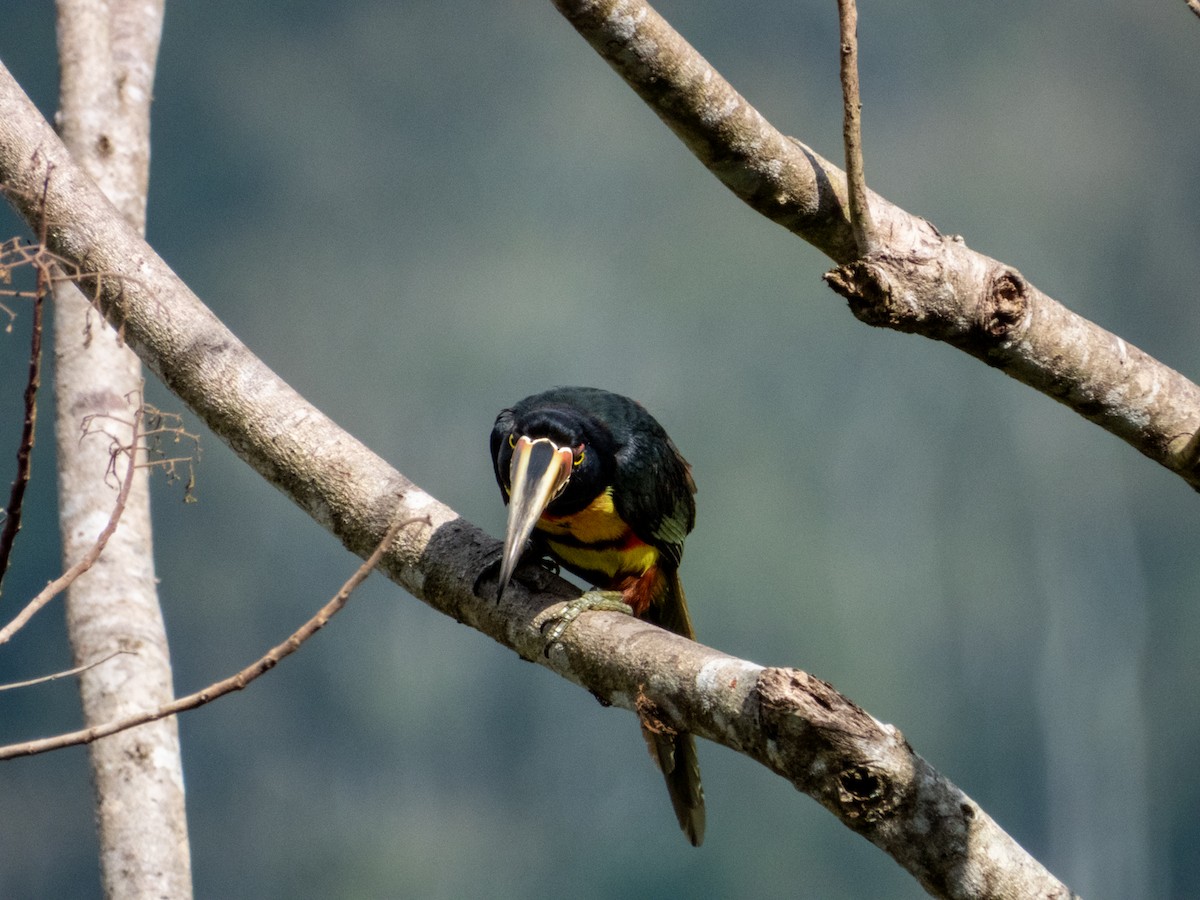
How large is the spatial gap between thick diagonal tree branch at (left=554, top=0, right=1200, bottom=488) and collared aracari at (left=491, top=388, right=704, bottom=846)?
0.92 metres

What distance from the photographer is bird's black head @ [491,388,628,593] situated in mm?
2691

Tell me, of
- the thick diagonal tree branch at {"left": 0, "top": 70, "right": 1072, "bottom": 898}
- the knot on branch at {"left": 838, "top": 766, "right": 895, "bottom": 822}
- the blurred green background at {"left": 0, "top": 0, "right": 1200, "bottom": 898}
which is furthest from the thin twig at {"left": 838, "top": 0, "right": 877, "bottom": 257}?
the blurred green background at {"left": 0, "top": 0, "right": 1200, "bottom": 898}

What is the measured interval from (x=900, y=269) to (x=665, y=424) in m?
3.79

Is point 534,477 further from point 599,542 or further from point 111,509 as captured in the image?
point 111,509

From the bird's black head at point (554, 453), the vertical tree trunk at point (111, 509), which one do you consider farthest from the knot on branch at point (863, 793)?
the vertical tree trunk at point (111, 509)

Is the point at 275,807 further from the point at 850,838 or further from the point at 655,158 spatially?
the point at 655,158

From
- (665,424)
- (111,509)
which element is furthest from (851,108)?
(665,424)

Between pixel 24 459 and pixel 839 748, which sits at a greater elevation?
pixel 24 459

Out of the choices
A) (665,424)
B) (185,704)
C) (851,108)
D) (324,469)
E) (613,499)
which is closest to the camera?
(185,704)

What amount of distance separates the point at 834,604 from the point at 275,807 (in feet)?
9.07

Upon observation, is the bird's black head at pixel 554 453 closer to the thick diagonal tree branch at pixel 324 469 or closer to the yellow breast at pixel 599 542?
the yellow breast at pixel 599 542

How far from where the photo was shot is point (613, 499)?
9.75 feet

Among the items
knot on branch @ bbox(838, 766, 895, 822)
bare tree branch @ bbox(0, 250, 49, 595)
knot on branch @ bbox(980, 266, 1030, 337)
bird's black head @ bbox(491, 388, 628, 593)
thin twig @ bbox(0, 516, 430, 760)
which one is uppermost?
bird's black head @ bbox(491, 388, 628, 593)

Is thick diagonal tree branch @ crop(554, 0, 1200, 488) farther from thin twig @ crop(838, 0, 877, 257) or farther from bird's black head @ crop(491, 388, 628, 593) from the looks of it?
bird's black head @ crop(491, 388, 628, 593)
